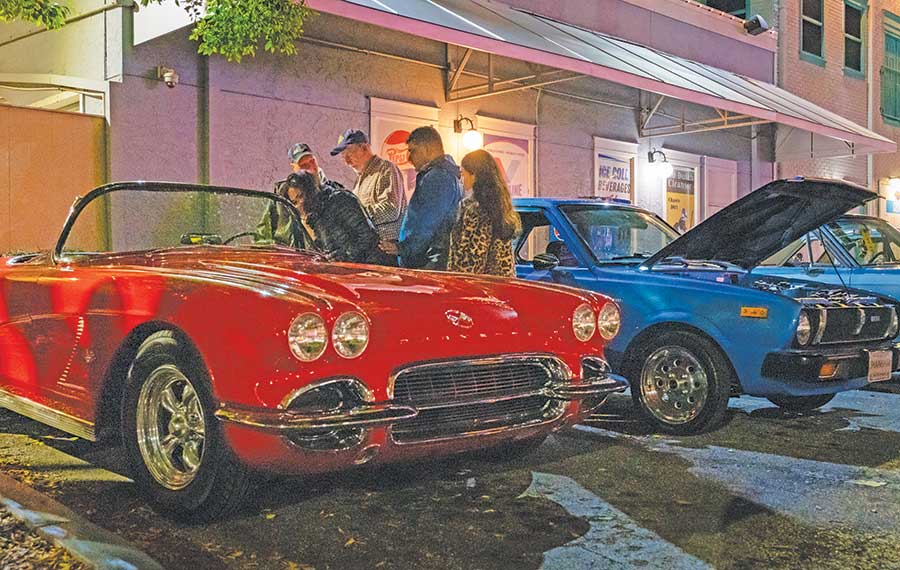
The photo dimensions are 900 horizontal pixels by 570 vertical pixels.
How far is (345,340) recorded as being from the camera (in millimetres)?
3307

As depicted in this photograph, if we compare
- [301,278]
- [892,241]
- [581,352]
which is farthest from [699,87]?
[301,278]

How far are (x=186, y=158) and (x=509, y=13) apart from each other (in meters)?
4.84

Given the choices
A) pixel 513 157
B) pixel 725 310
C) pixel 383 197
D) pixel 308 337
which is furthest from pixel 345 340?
pixel 513 157

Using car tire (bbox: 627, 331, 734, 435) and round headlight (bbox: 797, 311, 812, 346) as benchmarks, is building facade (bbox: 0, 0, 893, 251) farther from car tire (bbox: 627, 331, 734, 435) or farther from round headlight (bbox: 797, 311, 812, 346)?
round headlight (bbox: 797, 311, 812, 346)

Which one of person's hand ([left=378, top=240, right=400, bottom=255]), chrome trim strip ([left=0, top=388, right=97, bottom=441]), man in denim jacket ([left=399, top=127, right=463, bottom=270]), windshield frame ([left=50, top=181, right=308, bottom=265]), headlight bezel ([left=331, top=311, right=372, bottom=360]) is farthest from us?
person's hand ([left=378, top=240, right=400, bottom=255])

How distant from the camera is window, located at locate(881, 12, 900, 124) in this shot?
850 inches

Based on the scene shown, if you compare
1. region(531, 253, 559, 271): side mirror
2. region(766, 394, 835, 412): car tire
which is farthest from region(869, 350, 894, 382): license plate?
region(531, 253, 559, 271): side mirror

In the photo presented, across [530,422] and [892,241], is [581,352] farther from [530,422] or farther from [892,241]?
[892,241]

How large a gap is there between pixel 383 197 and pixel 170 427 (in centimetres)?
295

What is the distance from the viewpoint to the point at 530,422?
3834mm

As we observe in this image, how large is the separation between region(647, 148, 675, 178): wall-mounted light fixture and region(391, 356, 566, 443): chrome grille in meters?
12.2

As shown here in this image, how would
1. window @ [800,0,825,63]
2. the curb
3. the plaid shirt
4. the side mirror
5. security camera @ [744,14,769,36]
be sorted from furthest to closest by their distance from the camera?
window @ [800,0,825,63] < security camera @ [744,14,769,36] < the plaid shirt < the side mirror < the curb

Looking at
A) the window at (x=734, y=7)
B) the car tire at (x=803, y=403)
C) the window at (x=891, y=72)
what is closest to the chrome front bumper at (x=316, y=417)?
the car tire at (x=803, y=403)

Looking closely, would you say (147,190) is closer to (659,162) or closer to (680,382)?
(680,382)
